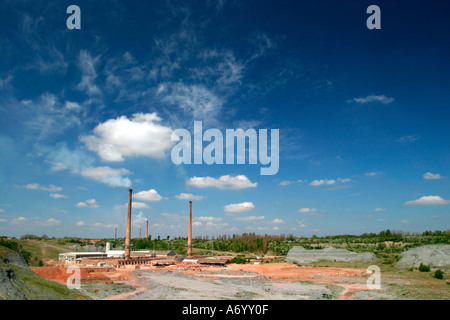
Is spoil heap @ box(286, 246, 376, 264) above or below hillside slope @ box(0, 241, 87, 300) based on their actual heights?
below

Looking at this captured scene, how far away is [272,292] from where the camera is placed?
83.4ft

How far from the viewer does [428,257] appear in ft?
144

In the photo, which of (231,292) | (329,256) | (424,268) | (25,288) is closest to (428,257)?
(424,268)

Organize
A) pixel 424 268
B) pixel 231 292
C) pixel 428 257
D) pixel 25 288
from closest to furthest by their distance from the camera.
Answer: pixel 25 288 → pixel 231 292 → pixel 424 268 → pixel 428 257

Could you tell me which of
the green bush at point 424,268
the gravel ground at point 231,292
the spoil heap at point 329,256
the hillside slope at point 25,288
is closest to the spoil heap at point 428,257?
the green bush at point 424,268

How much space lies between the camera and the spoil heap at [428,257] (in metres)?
42.6

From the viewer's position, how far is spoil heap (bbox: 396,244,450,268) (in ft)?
140

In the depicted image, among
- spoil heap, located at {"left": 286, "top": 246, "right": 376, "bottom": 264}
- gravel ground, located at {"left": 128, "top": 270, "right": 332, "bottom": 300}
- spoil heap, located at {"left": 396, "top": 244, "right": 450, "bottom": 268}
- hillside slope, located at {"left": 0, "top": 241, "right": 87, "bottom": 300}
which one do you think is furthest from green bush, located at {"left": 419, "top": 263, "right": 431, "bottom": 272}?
hillside slope, located at {"left": 0, "top": 241, "right": 87, "bottom": 300}

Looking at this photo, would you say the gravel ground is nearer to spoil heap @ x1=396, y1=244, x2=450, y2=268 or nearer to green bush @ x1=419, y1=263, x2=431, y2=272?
green bush @ x1=419, y1=263, x2=431, y2=272

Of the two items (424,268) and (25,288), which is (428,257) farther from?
(25,288)

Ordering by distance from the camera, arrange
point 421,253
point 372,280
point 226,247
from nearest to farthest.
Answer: point 372,280 → point 421,253 → point 226,247
